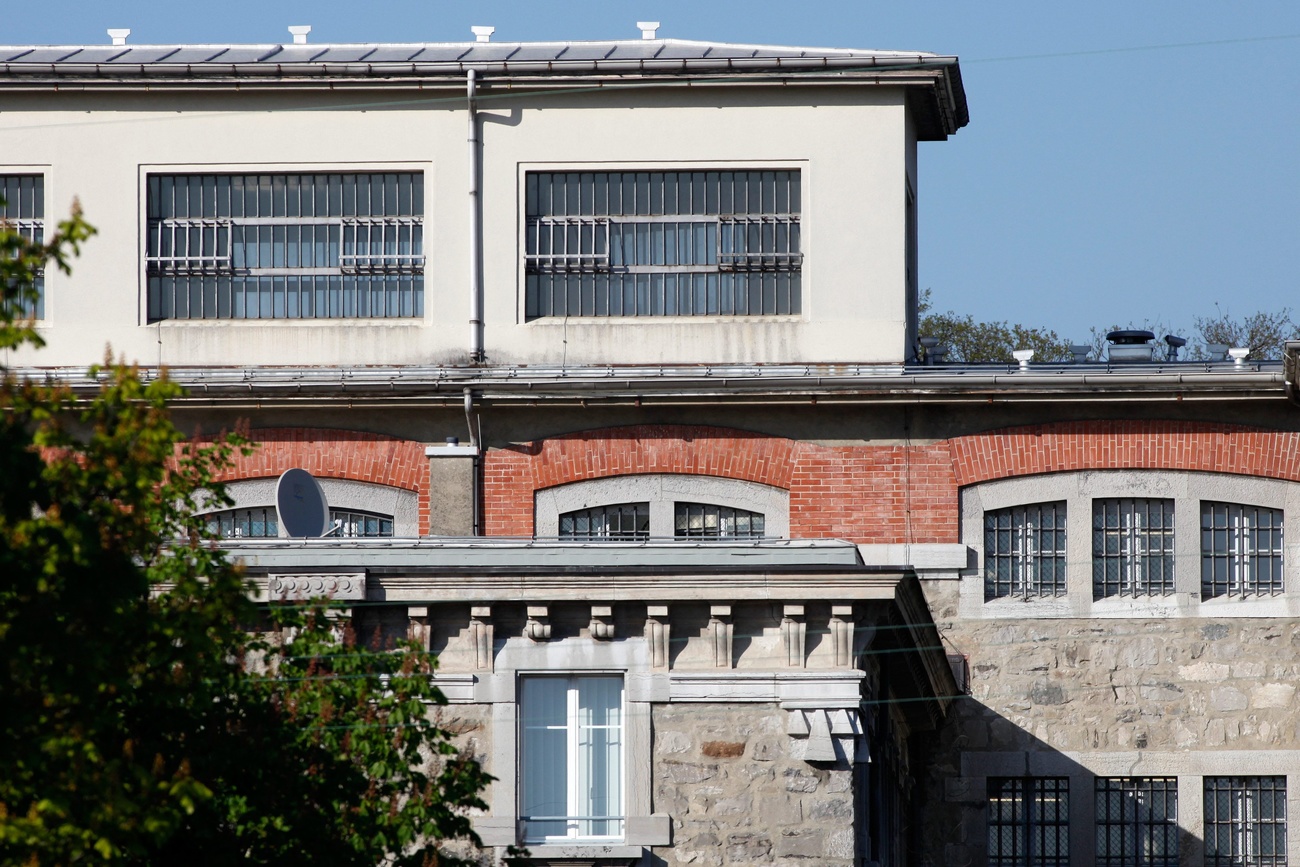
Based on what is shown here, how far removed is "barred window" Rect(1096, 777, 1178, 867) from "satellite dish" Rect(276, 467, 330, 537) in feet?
32.6

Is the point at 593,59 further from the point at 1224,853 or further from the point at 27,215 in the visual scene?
the point at 1224,853

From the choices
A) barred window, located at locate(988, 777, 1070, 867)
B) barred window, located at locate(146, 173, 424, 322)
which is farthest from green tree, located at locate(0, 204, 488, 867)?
barred window, located at locate(988, 777, 1070, 867)

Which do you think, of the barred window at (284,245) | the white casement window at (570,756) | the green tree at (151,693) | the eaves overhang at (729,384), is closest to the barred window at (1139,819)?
the eaves overhang at (729,384)

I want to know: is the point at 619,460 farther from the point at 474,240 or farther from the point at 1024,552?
the point at 1024,552

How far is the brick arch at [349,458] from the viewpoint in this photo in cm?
2319

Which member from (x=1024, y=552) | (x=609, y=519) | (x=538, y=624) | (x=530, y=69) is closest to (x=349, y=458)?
(x=609, y=519)

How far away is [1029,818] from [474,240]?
8.74 m

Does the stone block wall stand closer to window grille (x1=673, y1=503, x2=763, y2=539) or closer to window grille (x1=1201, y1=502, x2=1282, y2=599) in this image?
window grille (x1=673, y1=503, x2=763, y2=539)

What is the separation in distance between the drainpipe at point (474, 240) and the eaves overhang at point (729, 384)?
0.46 m

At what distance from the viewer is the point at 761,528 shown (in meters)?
23.0

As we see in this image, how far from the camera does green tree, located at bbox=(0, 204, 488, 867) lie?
8.52 m

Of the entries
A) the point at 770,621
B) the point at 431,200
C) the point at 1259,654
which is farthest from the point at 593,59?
the point at 770,621

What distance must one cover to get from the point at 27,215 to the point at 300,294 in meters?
3.17

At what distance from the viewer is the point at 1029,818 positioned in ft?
76.1
